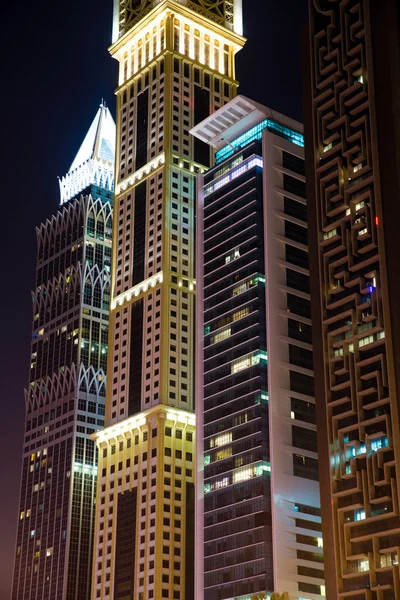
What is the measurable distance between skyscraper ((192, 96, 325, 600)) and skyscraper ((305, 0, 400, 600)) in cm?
1645

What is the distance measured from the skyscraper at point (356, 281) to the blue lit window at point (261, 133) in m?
21.4

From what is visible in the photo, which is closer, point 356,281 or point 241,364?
point 356,281

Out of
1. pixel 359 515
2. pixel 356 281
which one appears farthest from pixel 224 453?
pixel 356 281

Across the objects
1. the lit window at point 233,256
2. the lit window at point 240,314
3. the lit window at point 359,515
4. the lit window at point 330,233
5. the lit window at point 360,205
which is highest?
the lit window at point 233,256

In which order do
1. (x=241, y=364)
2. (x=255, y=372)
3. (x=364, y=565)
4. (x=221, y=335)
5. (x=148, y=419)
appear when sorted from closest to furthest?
1. (x=364, y=565)
2. (x=255, y=372)
3. (x=241, y=364)
4. (x=221, y=335)
5. (x=148, y=419)

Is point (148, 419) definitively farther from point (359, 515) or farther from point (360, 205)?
point (359, 515)

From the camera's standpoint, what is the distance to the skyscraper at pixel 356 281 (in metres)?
128

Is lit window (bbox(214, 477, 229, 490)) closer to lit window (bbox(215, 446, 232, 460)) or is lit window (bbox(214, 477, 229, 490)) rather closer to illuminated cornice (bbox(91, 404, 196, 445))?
lit window (bbox(215, 446, 232, 460))

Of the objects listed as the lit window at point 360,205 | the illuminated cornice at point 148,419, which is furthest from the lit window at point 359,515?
the illuminated cornice at point 148,419

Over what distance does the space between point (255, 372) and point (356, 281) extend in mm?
27159

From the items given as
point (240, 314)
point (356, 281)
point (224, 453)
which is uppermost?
point (240, 314)

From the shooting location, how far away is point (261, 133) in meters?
181

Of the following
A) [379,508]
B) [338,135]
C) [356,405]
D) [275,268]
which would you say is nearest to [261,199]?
[275,268]

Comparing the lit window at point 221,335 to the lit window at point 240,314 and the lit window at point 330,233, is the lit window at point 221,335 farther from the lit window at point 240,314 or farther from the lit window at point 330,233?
the lit window at point 330,233
